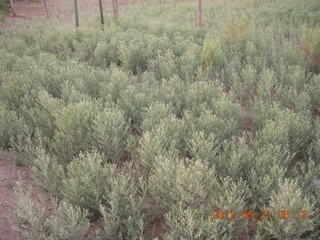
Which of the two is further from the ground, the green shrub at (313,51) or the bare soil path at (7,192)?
the green shrub at (313,51)

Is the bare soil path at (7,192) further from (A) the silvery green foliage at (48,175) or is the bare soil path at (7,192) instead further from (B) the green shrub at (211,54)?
(B) the green shrub at (211,54)

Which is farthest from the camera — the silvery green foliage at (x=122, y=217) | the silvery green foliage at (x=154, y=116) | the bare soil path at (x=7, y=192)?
the silvery green foliage at (x=154, y=116)

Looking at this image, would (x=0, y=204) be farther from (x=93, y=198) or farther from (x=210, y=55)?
(x=210, y=55)

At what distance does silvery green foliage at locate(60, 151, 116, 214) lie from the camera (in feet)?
10.5

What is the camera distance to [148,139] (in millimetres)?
3592

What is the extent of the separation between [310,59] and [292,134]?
12.4ft

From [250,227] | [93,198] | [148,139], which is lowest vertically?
[250,227]

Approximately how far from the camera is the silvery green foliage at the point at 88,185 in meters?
3.21

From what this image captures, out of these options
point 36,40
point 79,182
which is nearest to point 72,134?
point 79,182

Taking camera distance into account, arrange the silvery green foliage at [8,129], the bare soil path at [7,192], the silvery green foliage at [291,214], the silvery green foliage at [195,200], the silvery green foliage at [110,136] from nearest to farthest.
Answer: the silvery green foliage at [291,214], the silvery green foliage at [195,200], the bare soil path at [7,192], the silvery green foliage at [110,136], the silvery green foliage at [8,129]

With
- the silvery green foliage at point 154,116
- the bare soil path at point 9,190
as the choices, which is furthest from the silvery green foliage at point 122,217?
the silvery green foliage at point 154,116

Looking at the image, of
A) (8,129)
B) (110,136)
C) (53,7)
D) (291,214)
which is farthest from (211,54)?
(53,7)

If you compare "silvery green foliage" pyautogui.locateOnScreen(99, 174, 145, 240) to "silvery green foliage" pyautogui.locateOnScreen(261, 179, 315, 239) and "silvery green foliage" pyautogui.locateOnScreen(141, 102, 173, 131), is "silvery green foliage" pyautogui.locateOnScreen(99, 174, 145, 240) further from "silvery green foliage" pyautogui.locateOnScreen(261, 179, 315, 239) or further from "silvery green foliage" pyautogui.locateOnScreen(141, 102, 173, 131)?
"silvery green foliage" pyautogui.locateOnScreen(141, 102, 173, 131)

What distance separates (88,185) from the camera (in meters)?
3.25
